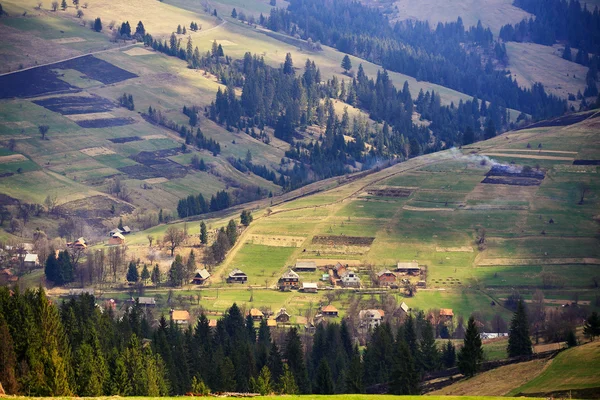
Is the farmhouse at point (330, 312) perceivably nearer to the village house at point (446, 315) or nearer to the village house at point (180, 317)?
the village house at point (446, 315)

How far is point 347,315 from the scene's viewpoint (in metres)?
188

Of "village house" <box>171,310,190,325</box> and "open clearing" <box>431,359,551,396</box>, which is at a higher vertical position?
"open clearing" <box>431,359,551,396</box>

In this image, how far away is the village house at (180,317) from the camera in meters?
185

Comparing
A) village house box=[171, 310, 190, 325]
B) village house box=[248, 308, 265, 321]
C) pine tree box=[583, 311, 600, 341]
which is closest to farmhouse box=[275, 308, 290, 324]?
village house box=[248, 308, 265, 321]

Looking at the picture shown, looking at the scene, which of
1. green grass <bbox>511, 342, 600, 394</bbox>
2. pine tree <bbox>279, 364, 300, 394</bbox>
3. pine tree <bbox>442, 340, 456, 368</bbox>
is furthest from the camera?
pine tree <bbox>442, 340, 456, 368</bbox>

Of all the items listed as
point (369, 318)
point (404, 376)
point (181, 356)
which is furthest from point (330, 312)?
point (404, 376)

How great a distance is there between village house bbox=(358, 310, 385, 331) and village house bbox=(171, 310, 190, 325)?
28.2 meters

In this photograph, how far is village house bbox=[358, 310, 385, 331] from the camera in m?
183

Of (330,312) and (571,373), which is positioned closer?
(571,373)

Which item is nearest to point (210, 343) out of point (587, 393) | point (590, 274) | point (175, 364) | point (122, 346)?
point (175, 364)

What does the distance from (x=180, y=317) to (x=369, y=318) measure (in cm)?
3070

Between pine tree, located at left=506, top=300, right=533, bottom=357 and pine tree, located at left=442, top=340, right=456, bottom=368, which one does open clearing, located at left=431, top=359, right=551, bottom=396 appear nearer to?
pine tree, located at left=506, top=300, right=533, bottom=357

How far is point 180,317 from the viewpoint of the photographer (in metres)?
187

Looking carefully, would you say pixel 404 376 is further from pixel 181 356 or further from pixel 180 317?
pixel 180 317
